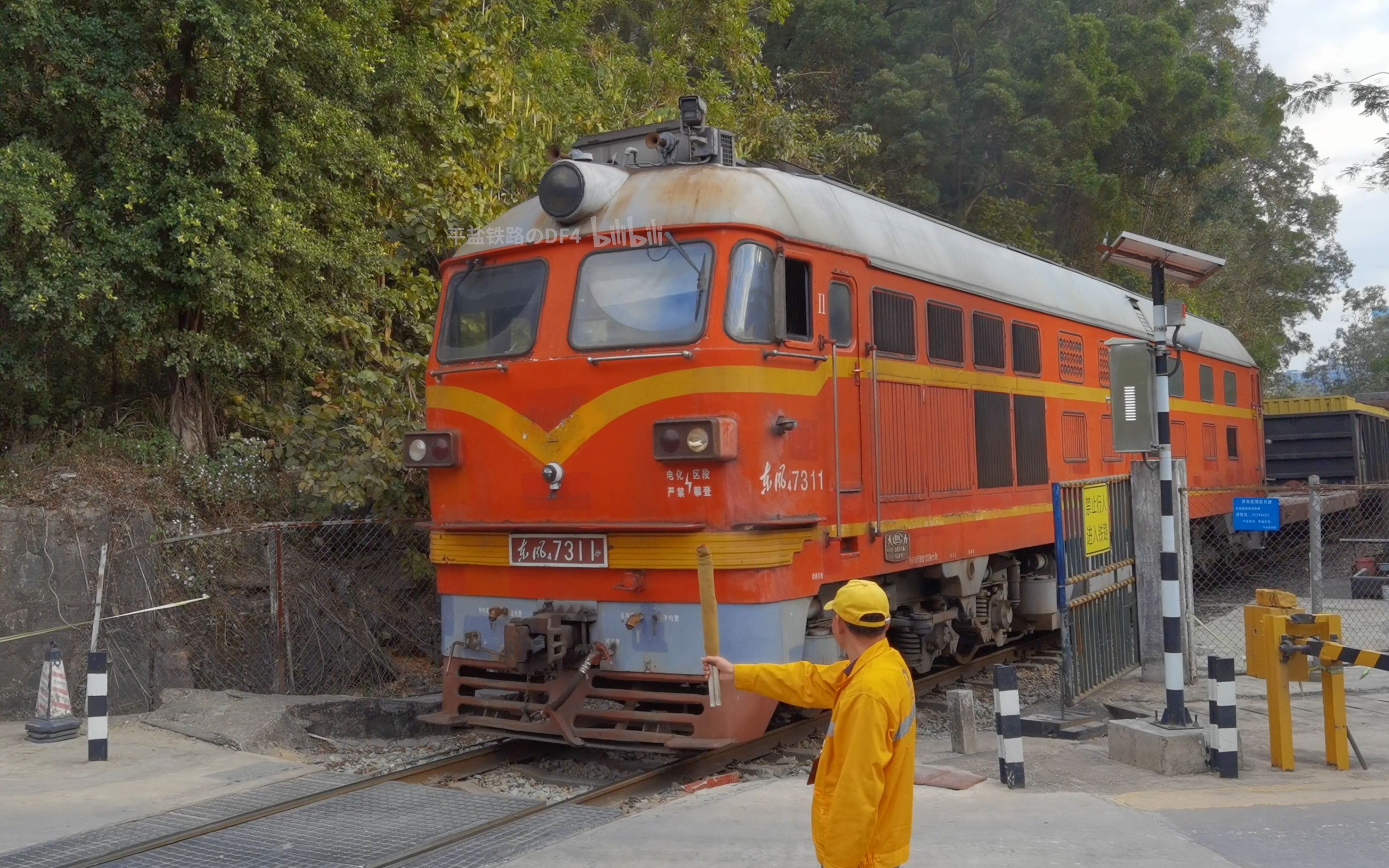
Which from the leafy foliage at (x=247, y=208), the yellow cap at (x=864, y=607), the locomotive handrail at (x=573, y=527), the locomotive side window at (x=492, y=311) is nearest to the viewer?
the yellow cap at (x=864, y=607)

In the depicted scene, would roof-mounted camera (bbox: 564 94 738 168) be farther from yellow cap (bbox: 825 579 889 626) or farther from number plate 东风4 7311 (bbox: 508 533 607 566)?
yellow cap (bbox: 825 579 889 626)

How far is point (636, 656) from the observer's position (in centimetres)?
755

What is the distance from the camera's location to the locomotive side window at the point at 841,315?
8227mm

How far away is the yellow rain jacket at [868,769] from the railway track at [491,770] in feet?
9.18

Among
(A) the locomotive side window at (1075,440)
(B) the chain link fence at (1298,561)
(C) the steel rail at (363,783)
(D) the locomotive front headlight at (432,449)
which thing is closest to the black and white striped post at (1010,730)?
(C) the steel rail at (363,783)

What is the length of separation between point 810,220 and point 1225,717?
399 cm

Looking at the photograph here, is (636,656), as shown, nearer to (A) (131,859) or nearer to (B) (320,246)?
(A) (131,859)

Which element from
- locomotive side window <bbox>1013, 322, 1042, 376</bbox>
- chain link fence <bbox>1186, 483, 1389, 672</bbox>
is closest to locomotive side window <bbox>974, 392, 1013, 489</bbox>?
locomotive side window <bbox>1013, 322, 1042, 376</bbox>

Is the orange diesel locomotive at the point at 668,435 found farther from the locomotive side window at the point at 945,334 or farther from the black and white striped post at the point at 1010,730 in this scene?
the black and white striped post at the point at 1010,730

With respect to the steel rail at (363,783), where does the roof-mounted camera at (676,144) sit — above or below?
above

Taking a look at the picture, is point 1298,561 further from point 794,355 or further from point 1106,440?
point 794,355

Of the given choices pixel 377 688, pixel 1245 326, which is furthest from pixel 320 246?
pixel 1245 326

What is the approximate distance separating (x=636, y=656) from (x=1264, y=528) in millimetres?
6835

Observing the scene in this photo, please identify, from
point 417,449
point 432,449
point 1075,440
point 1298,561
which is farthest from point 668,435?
point 1298,561
